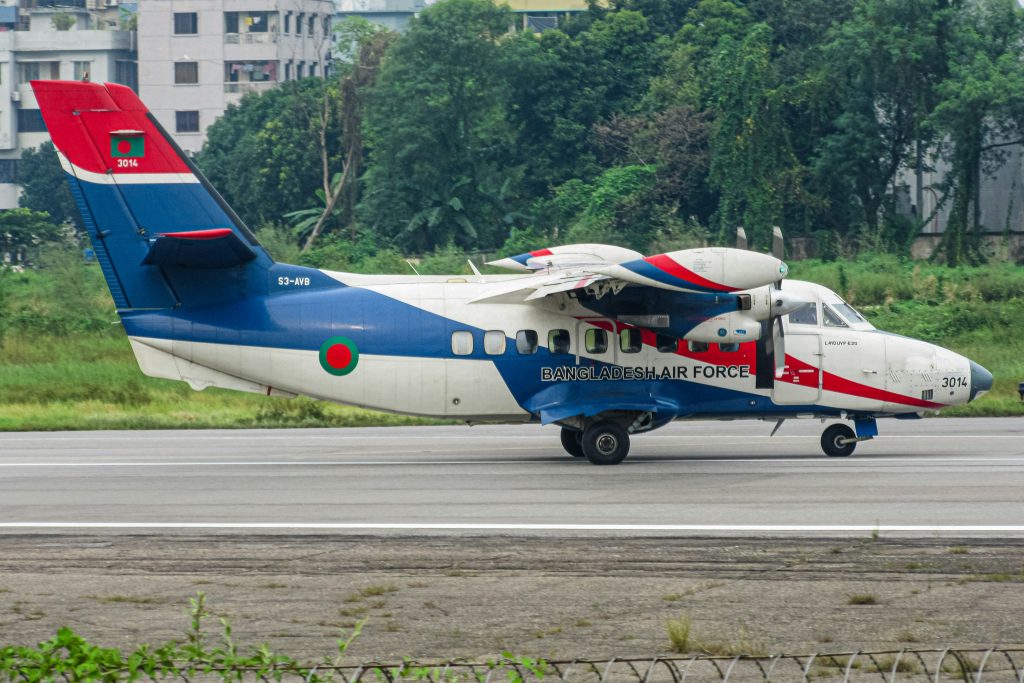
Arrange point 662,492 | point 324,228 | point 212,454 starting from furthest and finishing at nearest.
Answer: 1. point 324,228
2. point 212,454
3. point 662,492

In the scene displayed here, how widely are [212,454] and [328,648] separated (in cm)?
1442

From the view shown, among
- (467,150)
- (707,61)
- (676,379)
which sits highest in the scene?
(707,61)

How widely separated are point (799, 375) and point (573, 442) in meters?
3.76

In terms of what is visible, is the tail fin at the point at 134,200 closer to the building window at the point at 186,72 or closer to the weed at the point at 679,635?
the weed at the point at 679,635

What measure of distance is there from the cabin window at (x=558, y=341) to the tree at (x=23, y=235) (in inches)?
2392

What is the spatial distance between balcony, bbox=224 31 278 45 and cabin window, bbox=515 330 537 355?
91.8 m

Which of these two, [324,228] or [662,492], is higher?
[324,228]

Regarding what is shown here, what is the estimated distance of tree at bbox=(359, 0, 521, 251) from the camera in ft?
211

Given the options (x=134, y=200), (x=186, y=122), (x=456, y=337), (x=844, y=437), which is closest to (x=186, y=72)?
(x=186, y=122)

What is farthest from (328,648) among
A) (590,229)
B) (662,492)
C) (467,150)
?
(467,150)

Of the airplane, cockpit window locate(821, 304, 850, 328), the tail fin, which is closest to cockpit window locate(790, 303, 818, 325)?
the airplane

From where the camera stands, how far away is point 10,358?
4188 centimetres

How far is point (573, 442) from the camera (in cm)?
2275

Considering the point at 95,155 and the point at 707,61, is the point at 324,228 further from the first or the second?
the point at 95,155
